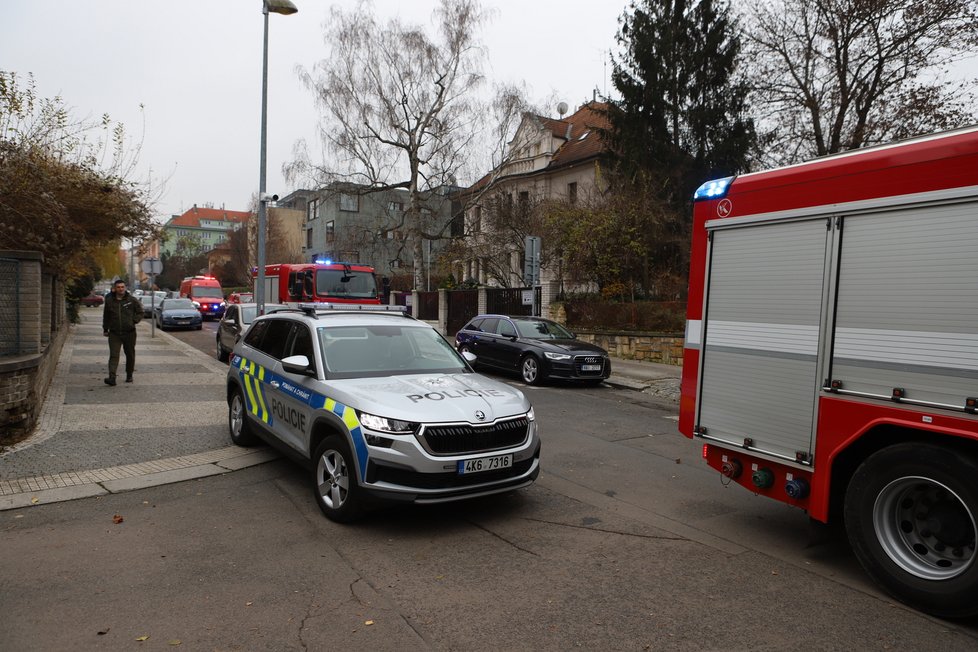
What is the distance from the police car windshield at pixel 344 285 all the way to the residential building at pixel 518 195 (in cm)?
634

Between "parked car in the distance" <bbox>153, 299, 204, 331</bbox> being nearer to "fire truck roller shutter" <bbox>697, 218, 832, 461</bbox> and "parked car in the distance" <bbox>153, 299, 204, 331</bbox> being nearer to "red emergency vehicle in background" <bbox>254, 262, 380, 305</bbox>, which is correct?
"red emergency vehicle in background" <bbox>254, 262, 380, 305</bbox>

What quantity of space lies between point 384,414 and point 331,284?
44.9 ft

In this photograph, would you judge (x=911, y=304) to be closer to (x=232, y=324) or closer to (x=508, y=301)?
(x=232, y=324)

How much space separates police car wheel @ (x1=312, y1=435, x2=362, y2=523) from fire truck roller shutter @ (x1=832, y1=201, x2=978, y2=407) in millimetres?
3430

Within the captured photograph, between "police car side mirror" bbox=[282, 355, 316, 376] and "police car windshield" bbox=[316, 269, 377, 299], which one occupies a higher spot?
"police car windshield" bbox=[316, 269, 377, 299]

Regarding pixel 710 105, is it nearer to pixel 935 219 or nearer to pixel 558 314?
pixel 558 314

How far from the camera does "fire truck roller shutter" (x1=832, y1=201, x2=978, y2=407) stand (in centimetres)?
347

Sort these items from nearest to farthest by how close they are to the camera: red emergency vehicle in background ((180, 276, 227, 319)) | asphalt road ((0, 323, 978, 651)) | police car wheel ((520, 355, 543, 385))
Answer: asphalt road ((0, 323, 978, 651))
police car wheel ((520, 355, 543, 385))
red emergency vehicle in background ((180, 276, 227, 319))

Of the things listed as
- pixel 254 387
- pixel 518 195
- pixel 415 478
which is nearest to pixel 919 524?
pixel 415 478

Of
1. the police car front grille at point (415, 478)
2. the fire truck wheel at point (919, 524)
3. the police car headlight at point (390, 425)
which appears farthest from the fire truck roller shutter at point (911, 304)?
the police car headlight at point (390, 425)

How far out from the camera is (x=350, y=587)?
12.9ft

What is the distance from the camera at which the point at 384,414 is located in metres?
4.76

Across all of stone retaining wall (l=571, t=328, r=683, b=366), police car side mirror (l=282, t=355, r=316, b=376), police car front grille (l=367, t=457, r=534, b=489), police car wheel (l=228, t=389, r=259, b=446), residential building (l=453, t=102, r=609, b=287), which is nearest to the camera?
police car front grille (l=367, t=457, r=534, b=489)

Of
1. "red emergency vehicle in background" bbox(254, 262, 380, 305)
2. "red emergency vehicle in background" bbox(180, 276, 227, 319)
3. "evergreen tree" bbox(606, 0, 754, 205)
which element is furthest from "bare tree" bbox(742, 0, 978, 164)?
"red emergency vehicle in background" bbox(180, 276, 227, 319)
